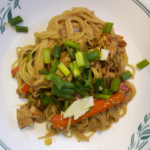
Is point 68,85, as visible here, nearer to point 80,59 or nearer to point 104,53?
point 80,59

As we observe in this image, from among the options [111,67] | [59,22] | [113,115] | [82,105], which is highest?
[59,22]

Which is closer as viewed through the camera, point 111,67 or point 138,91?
point 111,67

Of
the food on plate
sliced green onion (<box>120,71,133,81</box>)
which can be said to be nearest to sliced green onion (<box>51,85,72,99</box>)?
the food on plate

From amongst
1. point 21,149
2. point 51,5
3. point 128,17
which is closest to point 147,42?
point 128,17

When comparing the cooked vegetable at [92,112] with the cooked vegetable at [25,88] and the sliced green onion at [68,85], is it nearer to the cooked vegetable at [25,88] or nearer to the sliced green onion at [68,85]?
the sliced green onion at [68,85]

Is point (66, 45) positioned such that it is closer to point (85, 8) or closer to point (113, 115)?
point (85, 8)

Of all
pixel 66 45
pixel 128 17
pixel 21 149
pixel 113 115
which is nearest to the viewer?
pixel 66 45

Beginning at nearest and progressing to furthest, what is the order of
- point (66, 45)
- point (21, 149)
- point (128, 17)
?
point (66, 45)
point (21, 149)
point (128, 17)
